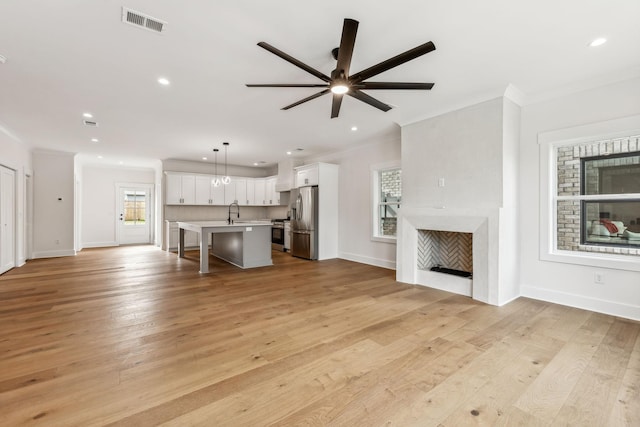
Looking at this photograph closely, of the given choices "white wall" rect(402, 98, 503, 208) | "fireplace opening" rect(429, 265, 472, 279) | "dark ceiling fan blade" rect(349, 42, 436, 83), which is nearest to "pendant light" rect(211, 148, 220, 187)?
"white wall" rect(402, 98, 503, 208)

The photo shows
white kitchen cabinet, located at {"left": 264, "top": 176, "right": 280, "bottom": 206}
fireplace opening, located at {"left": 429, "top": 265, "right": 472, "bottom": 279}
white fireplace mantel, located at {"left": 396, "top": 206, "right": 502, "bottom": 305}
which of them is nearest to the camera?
white fireplace mantel, located at {"left": 396, "top": 206, "right": 502, "bottom": 305}

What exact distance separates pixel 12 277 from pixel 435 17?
7099mm

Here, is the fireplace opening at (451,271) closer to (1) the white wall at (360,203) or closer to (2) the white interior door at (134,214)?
(1) the white wall at (360,203)

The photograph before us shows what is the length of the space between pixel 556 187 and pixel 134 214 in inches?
437

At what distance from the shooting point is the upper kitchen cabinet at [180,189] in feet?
25.6

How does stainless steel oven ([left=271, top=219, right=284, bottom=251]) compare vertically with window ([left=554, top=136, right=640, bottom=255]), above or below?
below

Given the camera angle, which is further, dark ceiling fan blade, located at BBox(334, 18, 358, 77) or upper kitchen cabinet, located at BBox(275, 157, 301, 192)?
upper kitchen cabinet, located at BBox(275, 157, 301, 192)

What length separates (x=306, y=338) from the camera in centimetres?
253

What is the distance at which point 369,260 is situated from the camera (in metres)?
6.06

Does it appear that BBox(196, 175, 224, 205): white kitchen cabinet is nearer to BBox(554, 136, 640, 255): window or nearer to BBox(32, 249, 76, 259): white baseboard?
BBox(32, 249, 76, 259): white baseboard

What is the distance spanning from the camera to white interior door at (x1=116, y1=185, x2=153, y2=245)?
9.27 metres

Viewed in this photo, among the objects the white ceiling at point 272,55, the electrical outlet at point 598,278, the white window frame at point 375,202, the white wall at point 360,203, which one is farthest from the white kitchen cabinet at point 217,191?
the electrical outlet at point 598,278

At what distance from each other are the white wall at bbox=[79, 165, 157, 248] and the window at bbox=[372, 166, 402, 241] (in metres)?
8.37

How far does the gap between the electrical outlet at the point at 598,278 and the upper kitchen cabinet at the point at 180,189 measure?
→ 28.1ft
